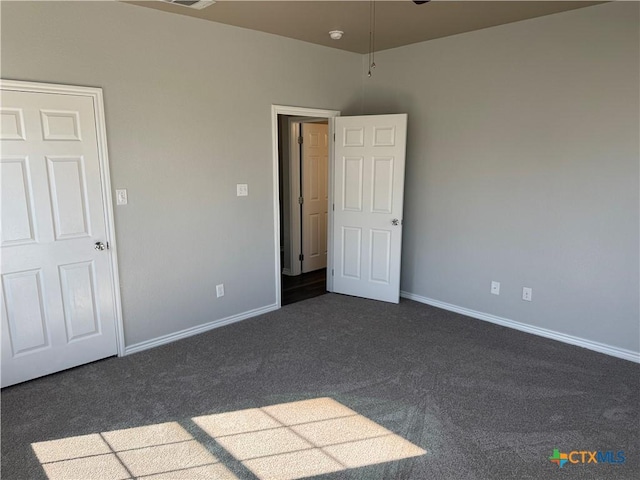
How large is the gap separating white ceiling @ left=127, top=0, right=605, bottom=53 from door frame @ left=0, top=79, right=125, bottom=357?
2.52 ft

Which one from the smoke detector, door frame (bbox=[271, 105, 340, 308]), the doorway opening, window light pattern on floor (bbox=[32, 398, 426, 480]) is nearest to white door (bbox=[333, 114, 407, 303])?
door frame (bbox=[271, 105, 340, 308])

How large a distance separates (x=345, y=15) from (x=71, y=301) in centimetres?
303

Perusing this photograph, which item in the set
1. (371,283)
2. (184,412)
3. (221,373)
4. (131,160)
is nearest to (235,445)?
(184,412)

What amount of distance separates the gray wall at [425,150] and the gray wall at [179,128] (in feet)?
0.04

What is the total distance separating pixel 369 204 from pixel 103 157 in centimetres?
260

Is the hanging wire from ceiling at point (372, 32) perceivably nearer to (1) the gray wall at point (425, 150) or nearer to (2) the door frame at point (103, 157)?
(1) the gray wall at point (425, 150)

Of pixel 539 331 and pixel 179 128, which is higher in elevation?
pixel 179 128

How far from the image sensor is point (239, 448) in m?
2.36

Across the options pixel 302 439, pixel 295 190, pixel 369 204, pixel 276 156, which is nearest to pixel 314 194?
pixel 295 190

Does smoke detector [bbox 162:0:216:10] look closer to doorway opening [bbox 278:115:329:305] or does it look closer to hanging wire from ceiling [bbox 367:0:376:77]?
hanging wire from ceiling [bbox 367:0:376:77]

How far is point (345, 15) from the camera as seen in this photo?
340 cm

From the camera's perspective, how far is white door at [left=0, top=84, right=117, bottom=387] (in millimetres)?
2807

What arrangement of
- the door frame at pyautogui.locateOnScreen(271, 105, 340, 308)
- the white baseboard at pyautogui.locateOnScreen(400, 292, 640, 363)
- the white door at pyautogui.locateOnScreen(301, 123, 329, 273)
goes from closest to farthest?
the white baseboard at pyautogui.locateOnScreen(400, 292, 640, 363) → the door frame at pyautogui.locateOnScreen(271, 105, 340, 308) → the white door at pyautogui.locateOnScreen(301, 123, 329, 273)

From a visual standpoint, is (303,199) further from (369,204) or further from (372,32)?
(372,32)
